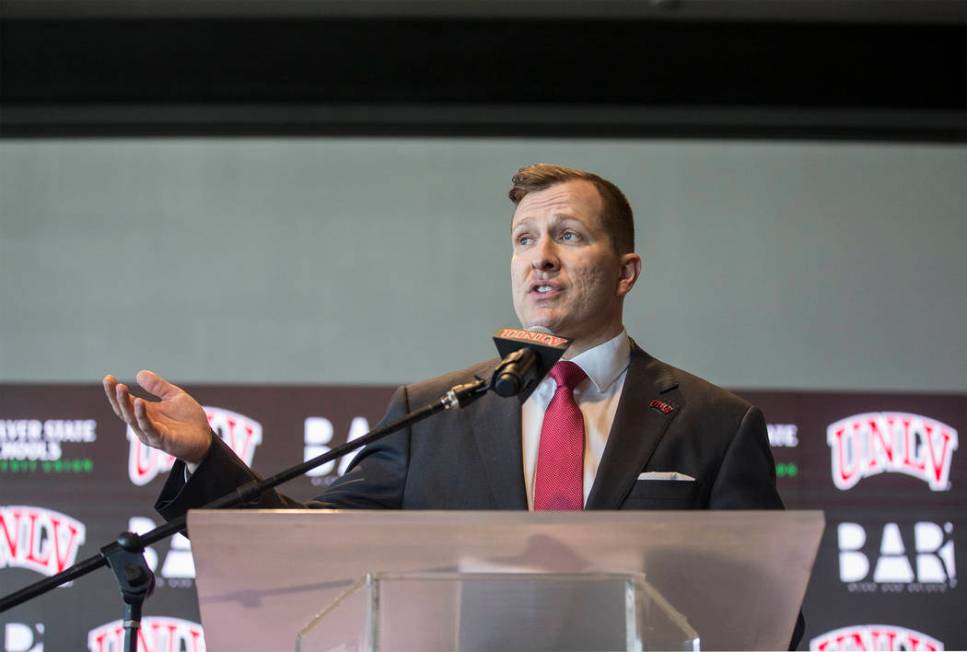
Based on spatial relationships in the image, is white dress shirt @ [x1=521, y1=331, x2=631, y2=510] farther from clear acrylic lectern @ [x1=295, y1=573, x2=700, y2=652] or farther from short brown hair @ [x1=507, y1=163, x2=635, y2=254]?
clear acrylic lectern @ [x1=295, y1=573, x2=700, y2=652]

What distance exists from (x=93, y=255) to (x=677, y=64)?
80.8 inches

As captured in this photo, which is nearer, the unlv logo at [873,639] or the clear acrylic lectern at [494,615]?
the clear acrylic lectern at [494,615]

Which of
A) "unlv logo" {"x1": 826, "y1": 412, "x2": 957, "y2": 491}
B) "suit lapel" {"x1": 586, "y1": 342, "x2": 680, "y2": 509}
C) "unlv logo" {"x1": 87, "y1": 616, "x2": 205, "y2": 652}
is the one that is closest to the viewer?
"suit lapel" {"x1": 586, "y1": 342, "x2": 680, "y2": 509}

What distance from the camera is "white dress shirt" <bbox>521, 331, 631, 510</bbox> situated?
6.91 feet

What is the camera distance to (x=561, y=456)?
6.78 feet

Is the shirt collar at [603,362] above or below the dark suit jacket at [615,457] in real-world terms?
above

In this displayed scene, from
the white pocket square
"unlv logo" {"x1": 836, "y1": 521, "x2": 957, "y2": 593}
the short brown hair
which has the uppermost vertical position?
the short brown hair

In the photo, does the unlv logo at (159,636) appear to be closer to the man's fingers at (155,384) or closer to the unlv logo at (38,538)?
the unlv logo at (38,538)

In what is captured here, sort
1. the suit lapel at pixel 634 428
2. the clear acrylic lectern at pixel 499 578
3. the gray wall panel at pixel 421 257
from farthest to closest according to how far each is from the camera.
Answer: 1. the gray wall panel at pixel 421 257
2. the suit lapel at pixel 634 428
3. the clear acrylic lectern at pixel 499 578

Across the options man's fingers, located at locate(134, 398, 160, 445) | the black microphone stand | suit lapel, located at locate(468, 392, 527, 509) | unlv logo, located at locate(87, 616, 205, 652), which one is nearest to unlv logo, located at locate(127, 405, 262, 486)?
unlv logo, located at locate(87, 616, 205, 652)

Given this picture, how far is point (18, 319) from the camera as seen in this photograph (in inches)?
154

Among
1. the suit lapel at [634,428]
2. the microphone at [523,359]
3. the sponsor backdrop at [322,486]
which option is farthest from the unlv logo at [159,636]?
the microphone at [523,359]

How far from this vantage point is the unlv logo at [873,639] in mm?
3635

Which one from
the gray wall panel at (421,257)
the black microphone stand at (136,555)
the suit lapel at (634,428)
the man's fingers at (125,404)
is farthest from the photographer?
the gray wall panel at (421,257)
